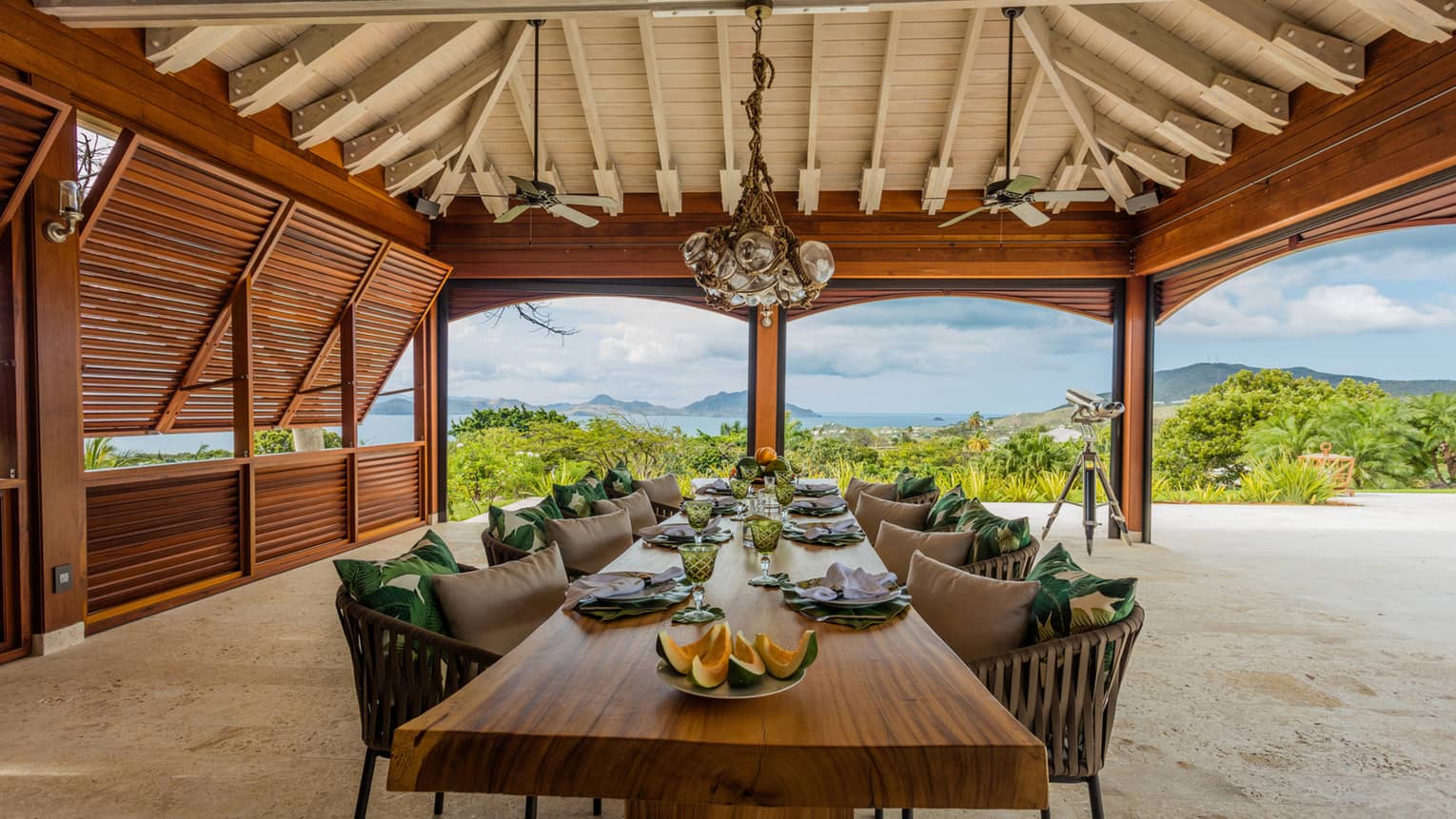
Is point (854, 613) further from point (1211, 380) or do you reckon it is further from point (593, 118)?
point (1211, 380)

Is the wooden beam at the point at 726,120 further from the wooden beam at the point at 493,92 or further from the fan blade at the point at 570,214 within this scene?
the fan blade at the point at 570,214

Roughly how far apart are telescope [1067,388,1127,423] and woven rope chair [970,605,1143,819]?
477 cm

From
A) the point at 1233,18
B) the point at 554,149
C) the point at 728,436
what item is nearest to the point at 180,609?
the point at 554,149

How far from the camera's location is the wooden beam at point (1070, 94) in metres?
4.33

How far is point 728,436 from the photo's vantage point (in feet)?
26.2

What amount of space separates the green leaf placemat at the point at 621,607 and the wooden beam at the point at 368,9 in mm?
2465

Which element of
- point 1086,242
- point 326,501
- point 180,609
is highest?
point 1086,242

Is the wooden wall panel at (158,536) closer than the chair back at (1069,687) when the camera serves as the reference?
No

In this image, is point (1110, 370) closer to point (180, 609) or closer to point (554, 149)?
point (554, 149)

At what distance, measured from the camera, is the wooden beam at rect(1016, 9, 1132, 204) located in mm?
4328

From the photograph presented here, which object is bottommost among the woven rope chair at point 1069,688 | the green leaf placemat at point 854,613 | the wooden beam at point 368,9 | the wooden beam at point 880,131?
the woven rope chair at point 1069,688

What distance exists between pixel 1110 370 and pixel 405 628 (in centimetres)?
659

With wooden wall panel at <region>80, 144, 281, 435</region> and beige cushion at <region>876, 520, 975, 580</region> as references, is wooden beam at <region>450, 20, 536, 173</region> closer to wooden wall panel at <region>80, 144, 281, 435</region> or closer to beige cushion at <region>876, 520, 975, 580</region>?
wooden wall panel at <region>80, 144, 281, 435</region>

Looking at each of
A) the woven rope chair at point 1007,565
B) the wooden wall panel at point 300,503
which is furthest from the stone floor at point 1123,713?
the woven rope chair at point 1007,565
